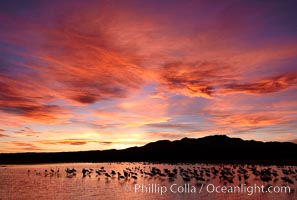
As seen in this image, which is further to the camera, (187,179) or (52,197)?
(187,179)

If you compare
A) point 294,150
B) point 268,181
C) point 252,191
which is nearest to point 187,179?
point 268,181

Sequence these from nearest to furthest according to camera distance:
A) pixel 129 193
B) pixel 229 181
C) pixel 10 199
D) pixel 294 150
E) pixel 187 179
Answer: pixel 10 199
pixel 129 193
pixel 229 181
pixel 187 179
pixel 294 150

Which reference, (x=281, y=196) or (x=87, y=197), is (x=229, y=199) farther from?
(x=87, y=197)

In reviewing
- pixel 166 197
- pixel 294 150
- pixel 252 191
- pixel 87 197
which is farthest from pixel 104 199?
pixel 294 150

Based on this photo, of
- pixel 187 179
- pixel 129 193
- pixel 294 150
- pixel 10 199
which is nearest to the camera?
pixel 10 199

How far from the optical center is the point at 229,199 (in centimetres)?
3344

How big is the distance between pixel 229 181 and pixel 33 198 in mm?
26768

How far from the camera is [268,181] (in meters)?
49.6

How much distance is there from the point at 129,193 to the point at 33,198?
34.2 ft

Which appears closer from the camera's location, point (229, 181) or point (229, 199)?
point (229, 199)

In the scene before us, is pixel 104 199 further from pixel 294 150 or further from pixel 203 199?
pixel 294 150

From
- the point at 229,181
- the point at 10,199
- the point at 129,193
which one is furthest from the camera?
the point at 229,181

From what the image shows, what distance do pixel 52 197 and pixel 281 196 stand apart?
2417cm

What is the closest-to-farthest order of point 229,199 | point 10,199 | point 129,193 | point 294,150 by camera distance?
point 229,199 → point 10,199 → point 129,193 → point 294,150
